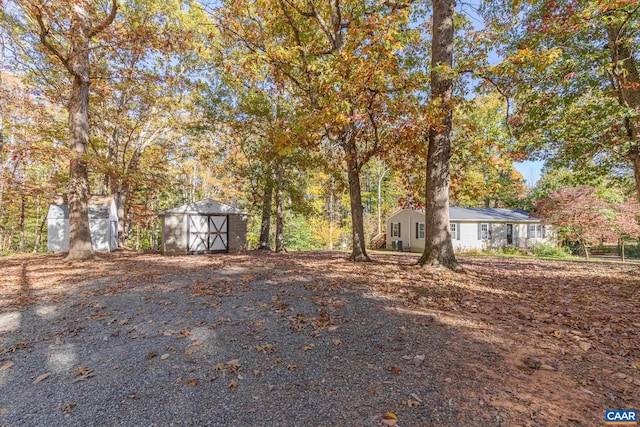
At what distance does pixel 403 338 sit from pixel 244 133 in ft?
49.1

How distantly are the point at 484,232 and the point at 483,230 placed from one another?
6.2 inches

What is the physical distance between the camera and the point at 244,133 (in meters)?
16.3

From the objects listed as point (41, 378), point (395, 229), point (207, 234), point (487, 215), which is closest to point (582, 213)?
point (487, 215)

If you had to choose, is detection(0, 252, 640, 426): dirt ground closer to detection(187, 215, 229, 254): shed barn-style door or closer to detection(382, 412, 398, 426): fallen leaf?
detection(382, 412, 398, 426): fallen leaf

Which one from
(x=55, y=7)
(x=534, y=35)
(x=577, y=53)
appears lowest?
(x=577, y=53)

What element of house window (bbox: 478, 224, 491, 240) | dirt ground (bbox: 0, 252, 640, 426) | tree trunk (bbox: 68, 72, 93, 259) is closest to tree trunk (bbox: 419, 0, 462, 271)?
dirt ground (bbox: 0, 252, 640, 426)

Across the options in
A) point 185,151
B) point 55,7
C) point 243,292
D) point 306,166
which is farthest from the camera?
point 185,151

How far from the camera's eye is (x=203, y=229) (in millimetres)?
15602

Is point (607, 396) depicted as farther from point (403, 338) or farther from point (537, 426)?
point (403, 338)

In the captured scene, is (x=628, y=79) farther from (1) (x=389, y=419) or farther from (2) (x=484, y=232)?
(2) (x=484, y=232)

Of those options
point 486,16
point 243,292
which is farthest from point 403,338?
point 486,16

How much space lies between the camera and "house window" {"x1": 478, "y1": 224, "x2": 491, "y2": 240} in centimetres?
2047

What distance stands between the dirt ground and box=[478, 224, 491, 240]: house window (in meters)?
13.1

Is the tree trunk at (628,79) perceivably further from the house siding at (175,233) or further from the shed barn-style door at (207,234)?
the house siding at (175,233)
